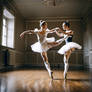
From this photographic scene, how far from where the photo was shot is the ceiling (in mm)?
6091

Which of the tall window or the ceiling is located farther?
the tall window

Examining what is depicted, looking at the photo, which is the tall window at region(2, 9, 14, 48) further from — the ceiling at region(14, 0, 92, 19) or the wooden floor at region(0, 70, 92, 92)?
the wooden floor at region(0, 70, 92, 92)

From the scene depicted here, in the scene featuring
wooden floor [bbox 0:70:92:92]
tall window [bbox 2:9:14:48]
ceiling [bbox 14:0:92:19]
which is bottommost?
wooden floor [bbox 0:70:92:92]

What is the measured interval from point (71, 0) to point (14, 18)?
256cm

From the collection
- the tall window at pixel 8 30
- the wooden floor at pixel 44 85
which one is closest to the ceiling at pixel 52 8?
the tall window at pixel 8 30

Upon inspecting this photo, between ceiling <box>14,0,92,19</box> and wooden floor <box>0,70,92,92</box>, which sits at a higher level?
ceiling <box>14,0,92,19</box>

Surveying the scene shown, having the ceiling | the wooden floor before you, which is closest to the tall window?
the ceiling

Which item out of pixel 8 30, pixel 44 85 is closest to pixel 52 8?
pixel 8 30

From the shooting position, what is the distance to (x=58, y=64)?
315 inches

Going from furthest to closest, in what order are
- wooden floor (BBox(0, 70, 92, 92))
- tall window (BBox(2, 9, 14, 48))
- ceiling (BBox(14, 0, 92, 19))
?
tall window (BBox(2, 9, 14, 48)) → ceiling (BBox(14, 0, 92, 19)) → wooden floor (BBox(0, 70, 92, 92))

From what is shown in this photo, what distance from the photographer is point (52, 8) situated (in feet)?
22.4

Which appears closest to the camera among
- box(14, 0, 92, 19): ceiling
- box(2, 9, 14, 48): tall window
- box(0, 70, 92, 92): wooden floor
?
box(0, 70, 92, 92): wooden floor

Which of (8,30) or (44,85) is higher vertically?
(8,30)

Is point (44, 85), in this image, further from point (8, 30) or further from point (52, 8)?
point (52, 8)
